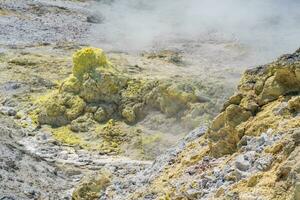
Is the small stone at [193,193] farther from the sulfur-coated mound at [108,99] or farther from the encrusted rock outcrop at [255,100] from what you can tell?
the sulfur-coated mound at [108,99]

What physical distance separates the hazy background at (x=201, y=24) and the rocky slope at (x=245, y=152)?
1375 centimetres

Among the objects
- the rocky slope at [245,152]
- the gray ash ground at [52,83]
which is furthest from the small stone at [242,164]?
the gray ash ground at [52,83]

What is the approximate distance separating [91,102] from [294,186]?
392 inches

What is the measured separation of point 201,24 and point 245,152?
2118 cm

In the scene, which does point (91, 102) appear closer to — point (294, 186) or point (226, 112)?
point (226, 112)

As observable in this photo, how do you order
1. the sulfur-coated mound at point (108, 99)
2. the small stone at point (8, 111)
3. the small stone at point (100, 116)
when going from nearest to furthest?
1. the sulfur-coated mound at point (108, 99)
2. the small stone at point (100, 116)
3. the small stone at point (8, 111)

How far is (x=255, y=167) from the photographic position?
627 cm

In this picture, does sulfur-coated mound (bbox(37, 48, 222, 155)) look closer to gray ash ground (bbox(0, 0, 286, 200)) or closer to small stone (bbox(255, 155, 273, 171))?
gray ash ground (bbox(0, 0, 286, 200))

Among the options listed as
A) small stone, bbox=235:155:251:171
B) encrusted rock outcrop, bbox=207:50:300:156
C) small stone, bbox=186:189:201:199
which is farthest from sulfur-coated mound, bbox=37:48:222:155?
small stone, bbox=235:155:251:171

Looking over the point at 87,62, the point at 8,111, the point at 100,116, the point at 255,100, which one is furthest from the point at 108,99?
the point at 255,100

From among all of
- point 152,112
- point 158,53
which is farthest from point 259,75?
point 158,53

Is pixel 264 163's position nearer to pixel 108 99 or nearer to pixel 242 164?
pixel 242 164

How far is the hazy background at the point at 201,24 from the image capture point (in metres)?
23.8

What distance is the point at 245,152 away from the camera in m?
6.81
